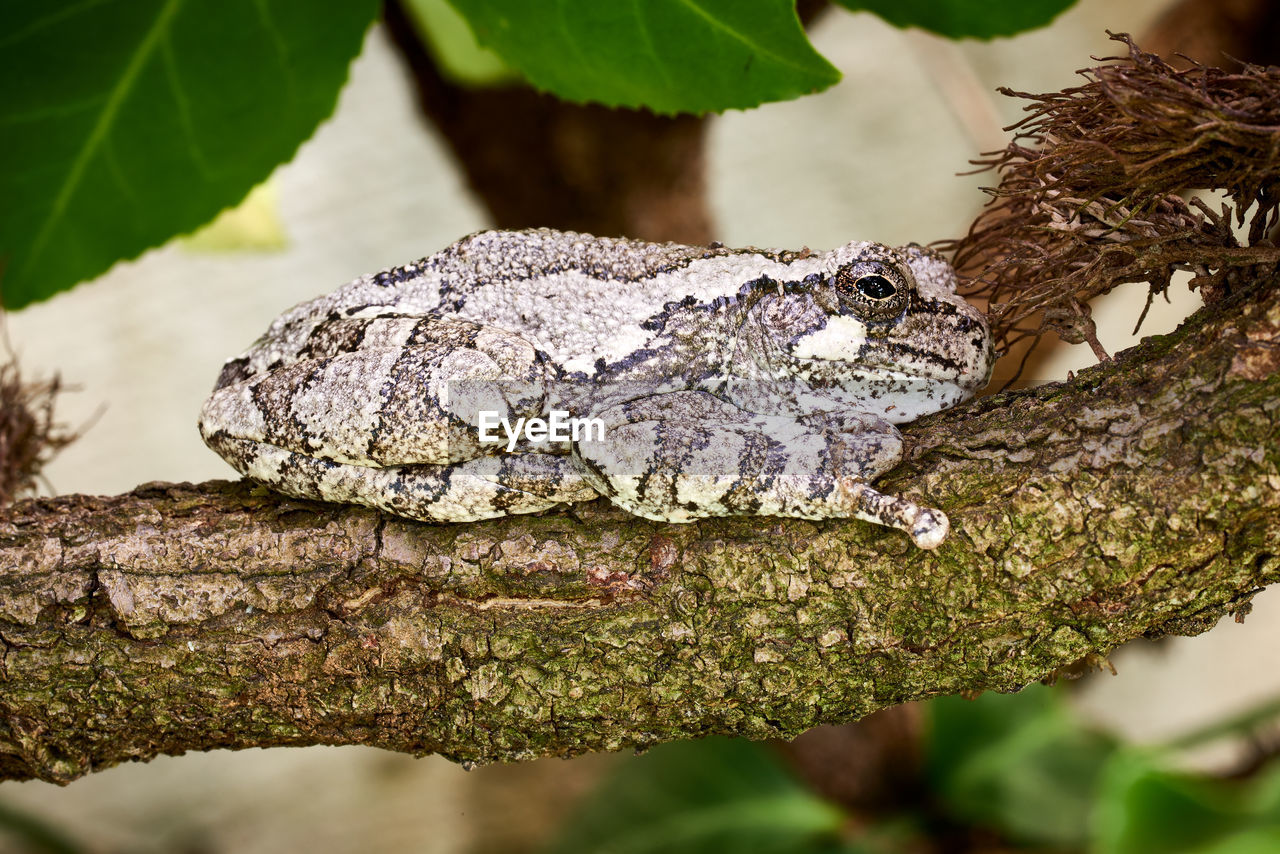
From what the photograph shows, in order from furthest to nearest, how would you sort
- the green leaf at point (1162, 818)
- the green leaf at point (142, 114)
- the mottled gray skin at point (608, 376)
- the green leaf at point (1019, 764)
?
the green leaf at point (1019, 764)
the green leaf at point (1162, 818)
the green leaf at point (142, 114)
the mottled gray skin at point (608, 376)

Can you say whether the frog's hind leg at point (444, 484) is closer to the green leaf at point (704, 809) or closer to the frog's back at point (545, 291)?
the frog's back at point (545, 291)

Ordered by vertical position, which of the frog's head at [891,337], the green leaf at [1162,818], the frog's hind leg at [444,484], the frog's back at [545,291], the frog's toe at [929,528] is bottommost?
the green leaf at [1162,818]

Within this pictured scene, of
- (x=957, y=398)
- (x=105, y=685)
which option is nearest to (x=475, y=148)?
(x=957, y=398)

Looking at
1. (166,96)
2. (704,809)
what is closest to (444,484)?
(166,96)

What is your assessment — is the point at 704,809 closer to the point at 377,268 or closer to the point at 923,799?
the point at 923,799

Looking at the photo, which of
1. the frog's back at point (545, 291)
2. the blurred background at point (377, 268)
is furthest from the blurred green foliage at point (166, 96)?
the blurred background at point (377, 268)

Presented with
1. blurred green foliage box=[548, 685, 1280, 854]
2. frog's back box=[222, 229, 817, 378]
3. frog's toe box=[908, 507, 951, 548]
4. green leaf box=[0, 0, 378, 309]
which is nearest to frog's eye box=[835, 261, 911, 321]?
frog's back box=[222, 229, 817, 378]
